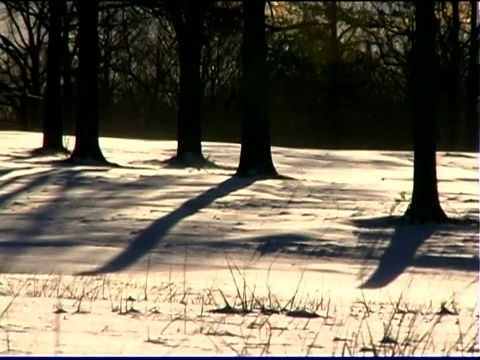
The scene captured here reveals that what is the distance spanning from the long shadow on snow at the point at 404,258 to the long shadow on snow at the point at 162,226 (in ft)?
8.40

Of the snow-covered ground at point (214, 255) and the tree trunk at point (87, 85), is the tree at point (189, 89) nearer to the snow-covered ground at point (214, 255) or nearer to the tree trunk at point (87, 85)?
the snow-covered ground at point (214, 255)

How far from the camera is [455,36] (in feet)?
132

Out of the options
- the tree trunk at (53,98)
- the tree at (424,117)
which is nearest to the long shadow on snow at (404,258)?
the tree at (424,117)

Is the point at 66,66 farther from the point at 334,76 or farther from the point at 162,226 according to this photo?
the point at 162,226

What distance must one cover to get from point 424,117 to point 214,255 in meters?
4.06

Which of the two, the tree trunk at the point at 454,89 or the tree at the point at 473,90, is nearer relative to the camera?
the tree trunk at the point at 454,89

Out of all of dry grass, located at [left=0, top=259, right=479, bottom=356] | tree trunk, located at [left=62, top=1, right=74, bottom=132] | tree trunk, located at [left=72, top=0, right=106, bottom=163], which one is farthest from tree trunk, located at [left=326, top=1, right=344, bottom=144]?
dry grass, located at [left=0, top=259, right=479, bottom=356]

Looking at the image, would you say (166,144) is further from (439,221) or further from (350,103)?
(439,221)

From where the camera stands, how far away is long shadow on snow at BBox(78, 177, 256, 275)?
1098 cm

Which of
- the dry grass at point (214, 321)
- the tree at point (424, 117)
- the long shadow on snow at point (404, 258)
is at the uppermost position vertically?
the tree at point (424, 117)

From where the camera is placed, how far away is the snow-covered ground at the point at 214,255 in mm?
6566

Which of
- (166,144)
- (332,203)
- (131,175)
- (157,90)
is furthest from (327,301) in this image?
(157,90)

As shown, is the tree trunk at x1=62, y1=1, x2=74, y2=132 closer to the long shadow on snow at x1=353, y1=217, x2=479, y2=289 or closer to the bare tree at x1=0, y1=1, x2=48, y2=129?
the bare tree at x1=0, y1=1, x2=48, y2=129

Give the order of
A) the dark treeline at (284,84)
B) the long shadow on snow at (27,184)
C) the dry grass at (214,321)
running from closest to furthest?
the dry grass at (214,321)
the long shadow on snow at (27,184)
the dark treeline at (284,84)
